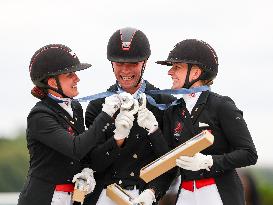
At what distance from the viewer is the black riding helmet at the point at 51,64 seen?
789 centimetres

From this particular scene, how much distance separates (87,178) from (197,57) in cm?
168

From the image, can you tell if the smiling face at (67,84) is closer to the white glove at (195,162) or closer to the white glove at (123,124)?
the white glove at (123,124)

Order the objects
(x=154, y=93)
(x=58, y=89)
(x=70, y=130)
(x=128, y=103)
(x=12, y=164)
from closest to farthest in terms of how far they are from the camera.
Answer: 1. (x=128, y=103)
2. (x=70, y=130)
3. (x=58, y=89)
4. (x=154, y=93)
5. (x=12, y=164)

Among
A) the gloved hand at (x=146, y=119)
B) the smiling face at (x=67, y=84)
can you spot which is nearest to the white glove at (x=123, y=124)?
the gloved hand at (x=146, y=119)

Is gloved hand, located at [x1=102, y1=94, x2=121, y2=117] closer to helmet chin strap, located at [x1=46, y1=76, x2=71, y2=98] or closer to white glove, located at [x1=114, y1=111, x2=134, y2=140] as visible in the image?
white glove, located at [x1=114, y1=111, x2=134, y2=140]

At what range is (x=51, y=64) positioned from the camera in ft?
25.9

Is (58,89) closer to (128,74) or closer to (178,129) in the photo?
(128,74)

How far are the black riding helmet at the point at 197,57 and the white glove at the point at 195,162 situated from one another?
0.88 metres

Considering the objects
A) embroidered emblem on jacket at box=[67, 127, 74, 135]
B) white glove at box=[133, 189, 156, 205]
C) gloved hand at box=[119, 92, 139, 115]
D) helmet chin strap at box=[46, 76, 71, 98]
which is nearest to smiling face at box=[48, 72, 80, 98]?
helmet chin strap at box=[46, 76, 71, 98]

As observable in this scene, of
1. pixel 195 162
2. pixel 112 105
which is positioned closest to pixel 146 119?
pixel 112 105

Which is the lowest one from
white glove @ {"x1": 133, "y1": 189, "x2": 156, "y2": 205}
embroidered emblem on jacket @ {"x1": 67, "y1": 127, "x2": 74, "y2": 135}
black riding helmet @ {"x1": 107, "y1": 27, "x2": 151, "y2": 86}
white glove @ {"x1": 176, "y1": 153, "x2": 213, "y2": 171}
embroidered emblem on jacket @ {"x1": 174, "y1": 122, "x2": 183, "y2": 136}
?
white glove @ {"x1": 133, "y1": 189, "x2": 156, "y2": 205}

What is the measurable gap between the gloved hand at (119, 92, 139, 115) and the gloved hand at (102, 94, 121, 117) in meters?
0.07

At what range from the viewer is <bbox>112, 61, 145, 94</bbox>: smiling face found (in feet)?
25.9

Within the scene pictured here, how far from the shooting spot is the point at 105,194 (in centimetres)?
784
